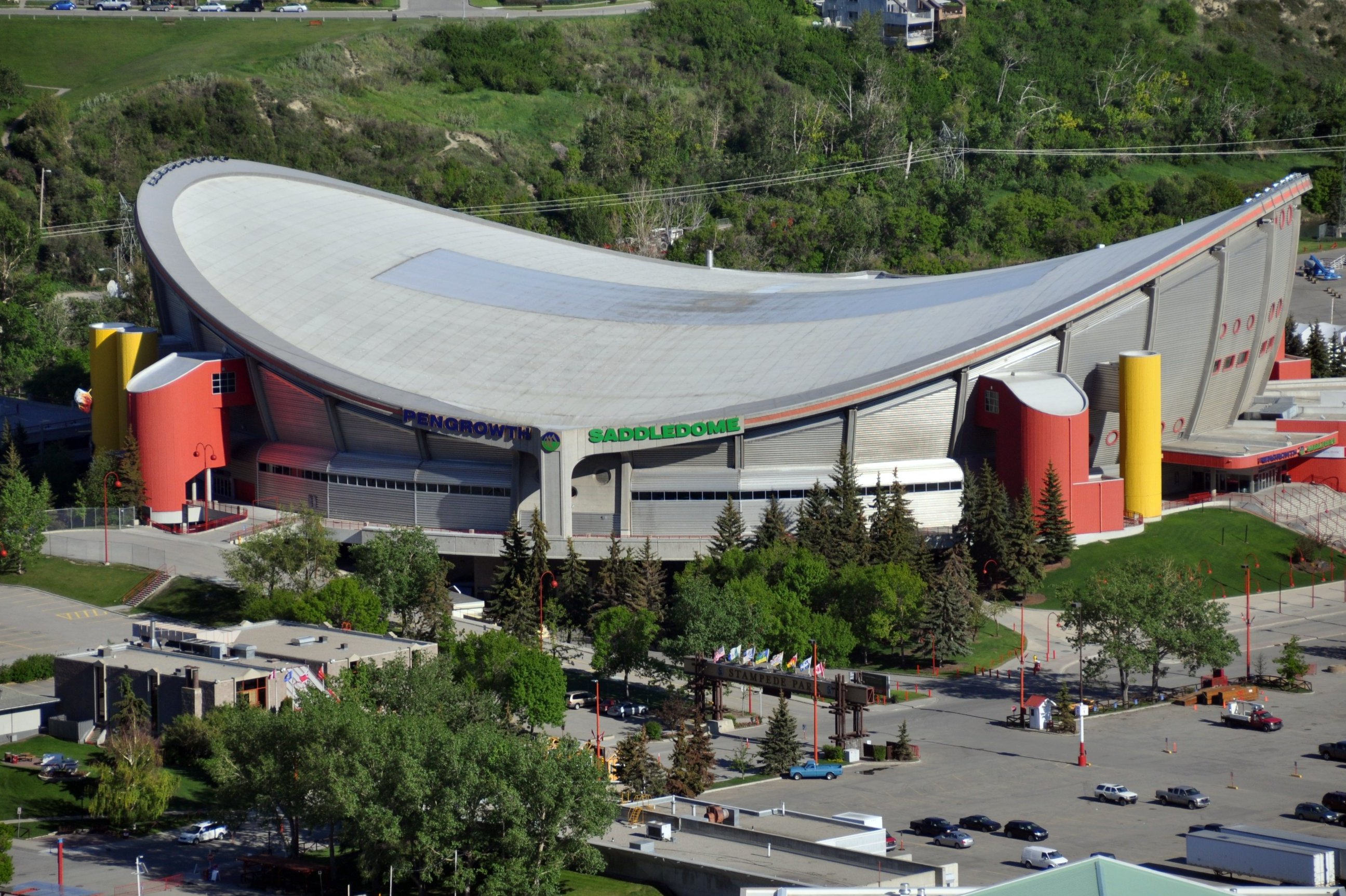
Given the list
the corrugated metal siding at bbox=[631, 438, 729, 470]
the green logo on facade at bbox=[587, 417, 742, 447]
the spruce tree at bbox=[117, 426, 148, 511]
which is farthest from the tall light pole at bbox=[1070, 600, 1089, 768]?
the spruce tree at bbox=[117, 426, 148, 511]

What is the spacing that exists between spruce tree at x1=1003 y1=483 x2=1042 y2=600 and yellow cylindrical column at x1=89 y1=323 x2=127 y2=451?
4523 centimetres

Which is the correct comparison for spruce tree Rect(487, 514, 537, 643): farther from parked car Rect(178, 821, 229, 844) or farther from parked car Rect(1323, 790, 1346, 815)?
parked car Rect(1323, 790, 1346, 815)

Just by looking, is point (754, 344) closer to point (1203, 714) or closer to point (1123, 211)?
point (1203, 714)

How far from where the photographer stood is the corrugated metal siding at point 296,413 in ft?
340

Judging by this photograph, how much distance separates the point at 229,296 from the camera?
10875 cm

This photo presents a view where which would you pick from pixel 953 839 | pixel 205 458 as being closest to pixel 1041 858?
pixel 953 839

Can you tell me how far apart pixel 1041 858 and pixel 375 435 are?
4943cm

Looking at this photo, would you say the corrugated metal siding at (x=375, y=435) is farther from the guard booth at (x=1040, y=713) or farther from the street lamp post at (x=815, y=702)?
the guard booth at (x=1040, y=713)

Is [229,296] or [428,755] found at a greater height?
[229,296]

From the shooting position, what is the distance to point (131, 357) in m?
110

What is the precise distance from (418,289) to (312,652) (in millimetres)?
34104

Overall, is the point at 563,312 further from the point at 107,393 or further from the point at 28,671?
the point at 28,671

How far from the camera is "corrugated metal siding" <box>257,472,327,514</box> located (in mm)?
103750

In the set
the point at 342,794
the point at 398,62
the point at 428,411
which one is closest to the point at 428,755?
the point at 342,794
